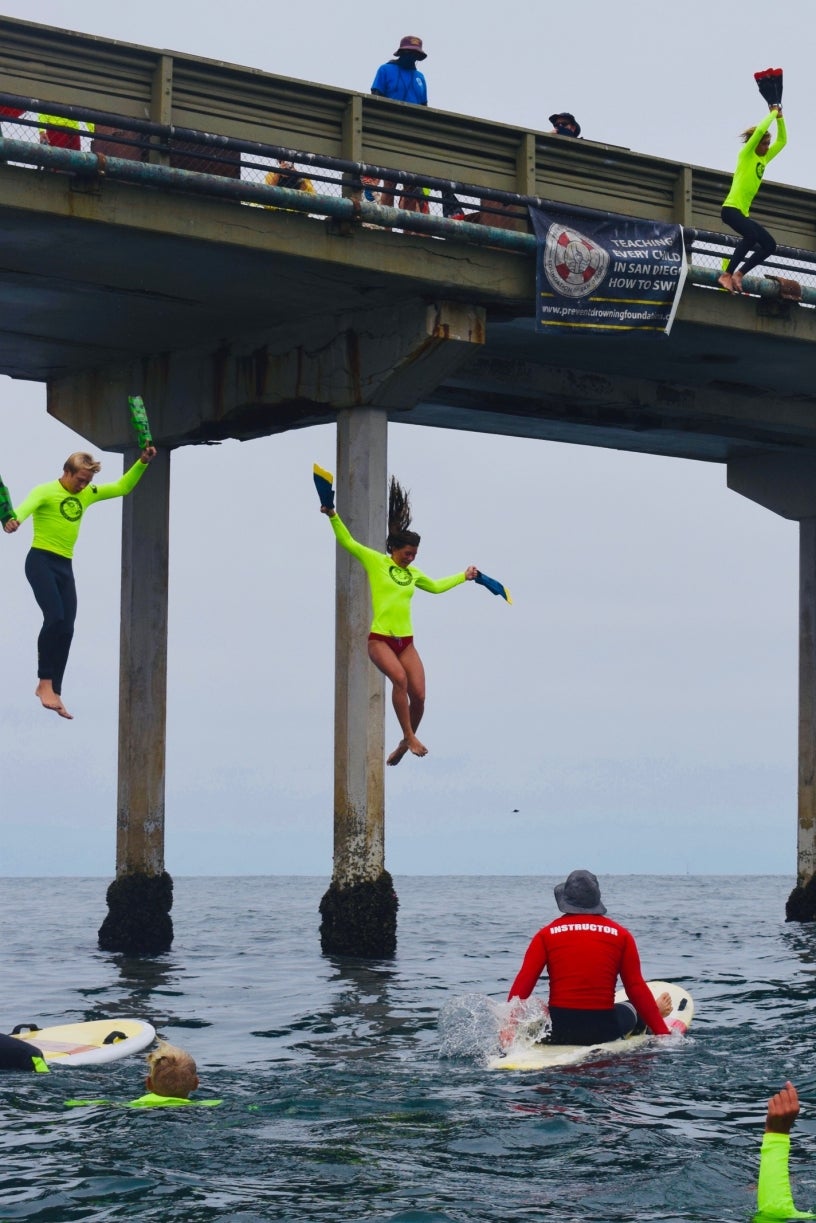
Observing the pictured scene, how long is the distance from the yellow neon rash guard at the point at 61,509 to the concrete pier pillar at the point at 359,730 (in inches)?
138

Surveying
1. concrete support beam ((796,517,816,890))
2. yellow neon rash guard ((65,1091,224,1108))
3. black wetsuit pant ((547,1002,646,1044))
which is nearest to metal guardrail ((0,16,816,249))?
concrete support beam ((796,517,816,890))

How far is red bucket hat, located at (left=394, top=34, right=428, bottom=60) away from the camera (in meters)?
22.0

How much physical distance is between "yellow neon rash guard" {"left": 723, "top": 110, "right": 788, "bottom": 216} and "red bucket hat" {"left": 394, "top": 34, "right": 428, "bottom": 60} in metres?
3.80

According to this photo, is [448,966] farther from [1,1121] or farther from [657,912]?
[657,912]

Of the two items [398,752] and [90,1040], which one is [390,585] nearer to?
[398,752]

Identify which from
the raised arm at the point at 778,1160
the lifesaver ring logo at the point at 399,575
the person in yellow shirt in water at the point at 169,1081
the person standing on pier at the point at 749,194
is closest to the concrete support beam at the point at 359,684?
the lifesaver ring logo at the point at 399,575

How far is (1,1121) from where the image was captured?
1240 centimetres

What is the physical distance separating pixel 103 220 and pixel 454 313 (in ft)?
14.4

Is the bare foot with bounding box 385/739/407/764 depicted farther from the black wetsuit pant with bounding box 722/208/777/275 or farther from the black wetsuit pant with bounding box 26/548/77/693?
the black wetsuit pant with bounding box 722/208/777/275

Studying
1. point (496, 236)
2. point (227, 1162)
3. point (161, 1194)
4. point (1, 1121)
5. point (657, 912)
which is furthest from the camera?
point (657, 912)

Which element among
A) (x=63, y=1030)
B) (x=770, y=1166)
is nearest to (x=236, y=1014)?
(x=63, y=1030)

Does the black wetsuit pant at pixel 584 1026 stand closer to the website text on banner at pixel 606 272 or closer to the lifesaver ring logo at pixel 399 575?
the lifesaver ring logo at pixel 399 575

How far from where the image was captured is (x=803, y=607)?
30.2 m

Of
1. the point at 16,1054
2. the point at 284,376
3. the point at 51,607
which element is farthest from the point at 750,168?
the point at 16,1054
